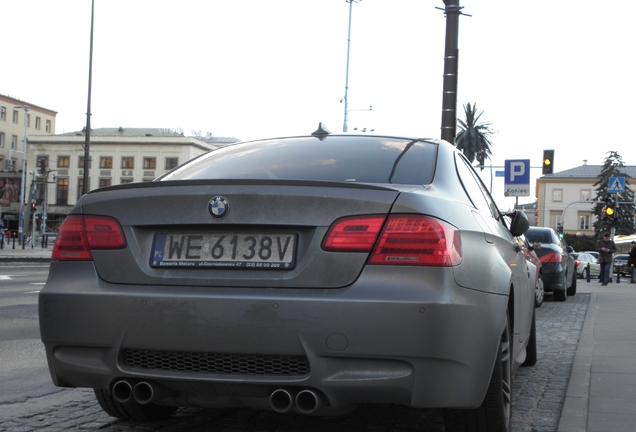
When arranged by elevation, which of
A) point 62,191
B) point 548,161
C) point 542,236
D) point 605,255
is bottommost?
point 605,255

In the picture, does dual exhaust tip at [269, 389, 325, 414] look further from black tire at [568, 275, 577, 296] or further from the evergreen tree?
the evergreen tree

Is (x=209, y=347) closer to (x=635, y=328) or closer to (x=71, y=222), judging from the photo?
(x=71, y=222)

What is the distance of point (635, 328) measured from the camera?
10680 mm

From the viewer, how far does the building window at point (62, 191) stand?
328 feet

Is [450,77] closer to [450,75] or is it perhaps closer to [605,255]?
[450,75]

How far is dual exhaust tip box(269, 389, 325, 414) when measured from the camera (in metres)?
3.31

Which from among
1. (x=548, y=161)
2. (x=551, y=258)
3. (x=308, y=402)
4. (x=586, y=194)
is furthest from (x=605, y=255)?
(x=586, y=194)

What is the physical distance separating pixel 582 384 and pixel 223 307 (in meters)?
3.69

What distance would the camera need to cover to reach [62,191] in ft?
331

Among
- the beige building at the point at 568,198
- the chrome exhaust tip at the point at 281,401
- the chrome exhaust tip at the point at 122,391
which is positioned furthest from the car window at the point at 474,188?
the beige building at the point at 568,198

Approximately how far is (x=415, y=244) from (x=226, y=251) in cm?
78

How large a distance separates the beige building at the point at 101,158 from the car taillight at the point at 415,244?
9399 centimetres

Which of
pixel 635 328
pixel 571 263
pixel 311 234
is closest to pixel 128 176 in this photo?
pixel 571 263

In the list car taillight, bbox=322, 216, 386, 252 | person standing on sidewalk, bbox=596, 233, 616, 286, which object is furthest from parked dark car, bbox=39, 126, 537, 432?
person standing on sidewalk, bbox=596, 233, 616, 286
